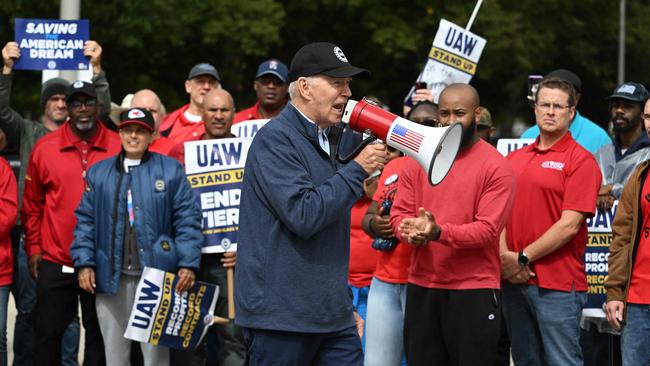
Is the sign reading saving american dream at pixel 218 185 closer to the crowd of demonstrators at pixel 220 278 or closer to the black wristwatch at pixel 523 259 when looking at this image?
the crowd of demonstrators at pixel 220 278

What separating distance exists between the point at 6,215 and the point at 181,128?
244cm

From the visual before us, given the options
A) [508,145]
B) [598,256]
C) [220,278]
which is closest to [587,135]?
[508,145]

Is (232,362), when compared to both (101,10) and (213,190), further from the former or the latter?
(101,10)

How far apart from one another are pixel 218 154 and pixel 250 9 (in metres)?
15.9

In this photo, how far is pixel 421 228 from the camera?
246 inches

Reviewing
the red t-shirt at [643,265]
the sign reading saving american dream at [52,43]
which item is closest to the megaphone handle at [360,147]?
the red t-shirt at [643,265]

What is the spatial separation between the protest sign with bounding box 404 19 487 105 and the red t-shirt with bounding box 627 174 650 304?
12.6 ft

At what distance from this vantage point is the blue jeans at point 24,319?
897 centimetres

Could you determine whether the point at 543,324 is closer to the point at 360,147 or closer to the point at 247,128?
the point at 360,147

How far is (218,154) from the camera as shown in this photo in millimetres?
8430

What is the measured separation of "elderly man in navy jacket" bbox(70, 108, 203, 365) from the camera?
Result: 7879 mm

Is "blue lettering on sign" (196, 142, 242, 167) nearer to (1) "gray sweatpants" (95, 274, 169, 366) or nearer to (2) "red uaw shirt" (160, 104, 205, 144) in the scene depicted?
(2) "red uaw shirt" (160, 104, 205, 144)

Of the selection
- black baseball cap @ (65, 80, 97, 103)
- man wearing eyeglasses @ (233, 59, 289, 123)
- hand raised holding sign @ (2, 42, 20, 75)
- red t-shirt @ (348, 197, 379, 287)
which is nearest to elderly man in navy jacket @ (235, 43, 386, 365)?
red t-shirt @ (348, 197, 379, 287)

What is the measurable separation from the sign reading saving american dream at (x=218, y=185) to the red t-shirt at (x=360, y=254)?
3.15ft
